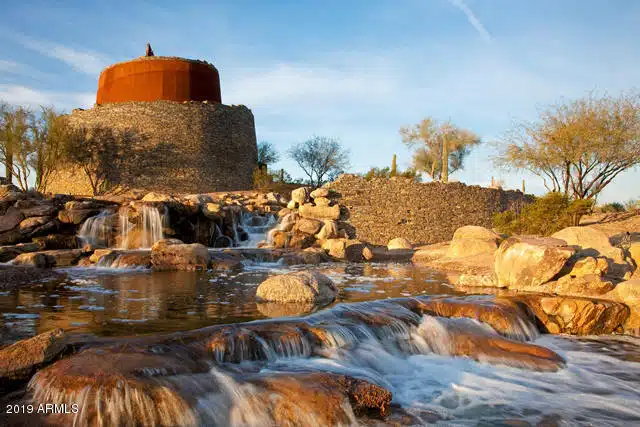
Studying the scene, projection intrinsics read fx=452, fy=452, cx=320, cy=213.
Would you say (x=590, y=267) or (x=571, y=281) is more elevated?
(x=590, y=267)

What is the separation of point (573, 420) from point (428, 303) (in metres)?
3.42

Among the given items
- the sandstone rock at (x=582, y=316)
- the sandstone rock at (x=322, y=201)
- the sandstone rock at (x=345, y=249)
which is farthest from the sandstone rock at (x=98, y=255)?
the sandstone rock at (x=582, y=316)

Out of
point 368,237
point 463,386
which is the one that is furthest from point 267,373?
point 368,237

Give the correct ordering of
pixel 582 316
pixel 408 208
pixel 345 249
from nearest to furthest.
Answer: pixel 582 316, pixel 345 249, pixel 408 208

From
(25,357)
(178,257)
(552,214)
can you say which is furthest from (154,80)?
(25,357)

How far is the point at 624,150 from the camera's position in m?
22.8

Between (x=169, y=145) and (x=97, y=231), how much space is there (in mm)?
14796

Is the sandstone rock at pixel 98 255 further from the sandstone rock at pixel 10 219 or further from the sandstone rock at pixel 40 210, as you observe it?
the sandstone rock at pixel 10 219

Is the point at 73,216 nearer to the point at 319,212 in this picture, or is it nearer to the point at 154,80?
the point at 319,212

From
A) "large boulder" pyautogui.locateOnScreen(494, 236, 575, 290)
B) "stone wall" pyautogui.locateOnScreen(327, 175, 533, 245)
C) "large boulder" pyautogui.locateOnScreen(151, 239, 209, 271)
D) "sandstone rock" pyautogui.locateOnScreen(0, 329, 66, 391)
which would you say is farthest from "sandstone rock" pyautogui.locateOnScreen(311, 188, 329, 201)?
"sandstone rock" pyautogui.locateOnScreen(0, 329, 66, 391)

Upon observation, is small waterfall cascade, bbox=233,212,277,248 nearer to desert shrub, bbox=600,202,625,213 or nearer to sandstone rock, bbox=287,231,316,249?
sandstone rock, bbox=287,231,316,249

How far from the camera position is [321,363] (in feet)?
17.4

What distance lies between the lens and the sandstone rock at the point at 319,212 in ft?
72.9

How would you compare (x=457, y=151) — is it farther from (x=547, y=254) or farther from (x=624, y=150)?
(x=547, y=254)
